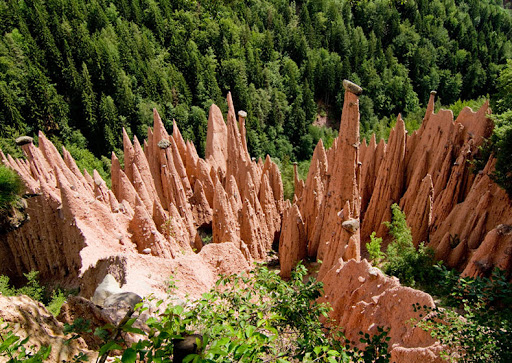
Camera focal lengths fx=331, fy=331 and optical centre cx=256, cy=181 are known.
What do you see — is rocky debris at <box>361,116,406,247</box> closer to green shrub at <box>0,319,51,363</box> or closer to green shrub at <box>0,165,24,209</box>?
green shrub at <box>0,165,24,209</box>

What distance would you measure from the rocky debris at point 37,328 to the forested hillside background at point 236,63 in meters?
26.8

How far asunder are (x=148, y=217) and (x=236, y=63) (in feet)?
102

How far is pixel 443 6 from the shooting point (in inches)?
1837

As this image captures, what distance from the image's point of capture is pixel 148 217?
34.7 feet

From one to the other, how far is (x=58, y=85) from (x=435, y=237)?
36.9 m

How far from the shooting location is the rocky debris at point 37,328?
3420mm

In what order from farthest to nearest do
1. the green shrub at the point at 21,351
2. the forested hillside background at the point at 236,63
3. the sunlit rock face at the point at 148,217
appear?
1. the forested hillside background at the point at 236,63
2. the sunlit rock face at the point at 148,217
3. the green shrub at the point at 21,351

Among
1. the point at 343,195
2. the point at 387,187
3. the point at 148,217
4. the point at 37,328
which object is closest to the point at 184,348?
the point at 37,328

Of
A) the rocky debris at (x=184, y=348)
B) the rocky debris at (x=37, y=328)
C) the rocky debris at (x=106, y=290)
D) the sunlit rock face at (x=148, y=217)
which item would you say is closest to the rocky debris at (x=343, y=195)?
the sunlit rock face at (x=148, y=217)

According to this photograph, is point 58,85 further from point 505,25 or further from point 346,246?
point 505,25

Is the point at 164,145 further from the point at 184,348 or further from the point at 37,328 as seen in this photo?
the point at 184,348

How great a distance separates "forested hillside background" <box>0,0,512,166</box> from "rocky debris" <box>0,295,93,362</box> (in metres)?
26.8

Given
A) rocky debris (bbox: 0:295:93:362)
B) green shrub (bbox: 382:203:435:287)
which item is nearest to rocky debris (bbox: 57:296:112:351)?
rocky debris (bbox: 0:295:93:362)

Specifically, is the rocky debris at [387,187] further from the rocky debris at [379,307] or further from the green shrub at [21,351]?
the green shrub at [21,351]
